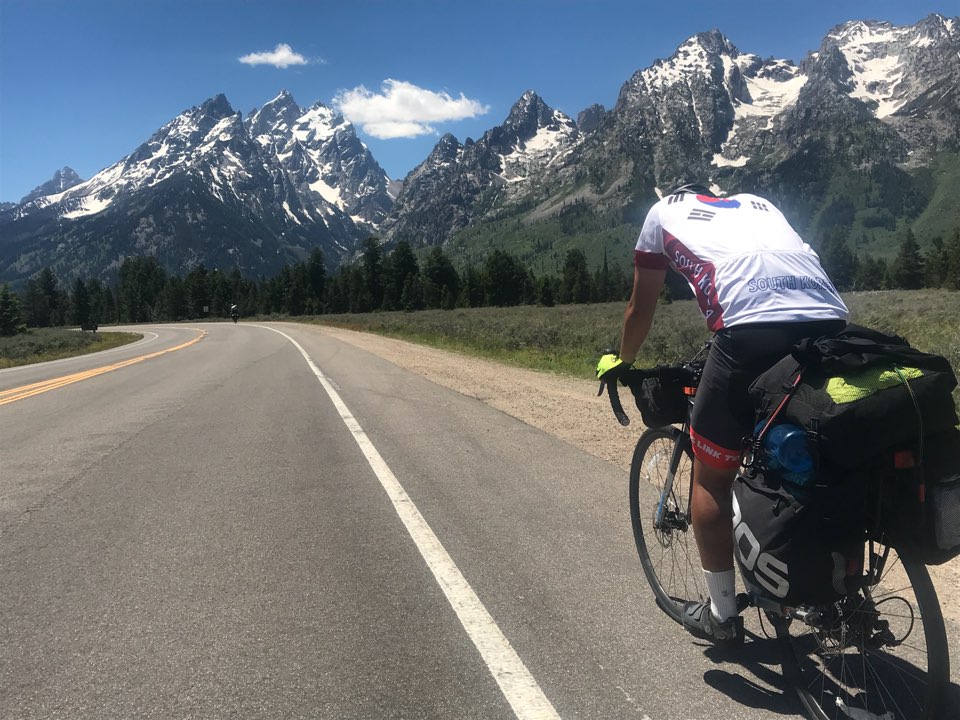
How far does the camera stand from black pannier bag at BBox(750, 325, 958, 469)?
2072mm

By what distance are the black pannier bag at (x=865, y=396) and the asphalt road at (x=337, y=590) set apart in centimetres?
129

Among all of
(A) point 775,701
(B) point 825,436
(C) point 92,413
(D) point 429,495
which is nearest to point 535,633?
(A) point 775,701

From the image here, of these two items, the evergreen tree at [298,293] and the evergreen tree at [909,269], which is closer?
the evergreen tree at [909,269]

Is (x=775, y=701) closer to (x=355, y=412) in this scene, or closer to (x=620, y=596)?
(x=620, y=596)

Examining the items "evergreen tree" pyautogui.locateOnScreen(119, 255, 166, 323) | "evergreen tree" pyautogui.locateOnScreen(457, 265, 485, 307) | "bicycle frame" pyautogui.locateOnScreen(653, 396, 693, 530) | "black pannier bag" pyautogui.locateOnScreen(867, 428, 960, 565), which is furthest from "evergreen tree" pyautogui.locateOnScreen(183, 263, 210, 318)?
"black pannier bag" pyautogui.locateOnScreen(867, 428, 960, 565)

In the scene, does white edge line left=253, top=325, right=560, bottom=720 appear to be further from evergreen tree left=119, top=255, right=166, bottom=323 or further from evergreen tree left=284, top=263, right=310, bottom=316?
evergreen tree left=119, top=255, right=166, bottom=323

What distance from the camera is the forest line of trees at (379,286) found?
9844 centimetres

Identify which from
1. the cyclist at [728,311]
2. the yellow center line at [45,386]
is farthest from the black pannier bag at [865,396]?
the yellow center line at [45,386]

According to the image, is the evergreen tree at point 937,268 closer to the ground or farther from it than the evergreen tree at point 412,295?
farther from it

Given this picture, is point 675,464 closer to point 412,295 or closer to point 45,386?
point 45,386

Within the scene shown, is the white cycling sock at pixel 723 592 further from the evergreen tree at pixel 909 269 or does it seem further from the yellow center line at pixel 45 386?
the evergreen tree at pixel 909 269

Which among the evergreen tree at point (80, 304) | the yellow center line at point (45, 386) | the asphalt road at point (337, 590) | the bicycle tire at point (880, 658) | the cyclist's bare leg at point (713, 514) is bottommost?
the asphalt road at point (337, 590)

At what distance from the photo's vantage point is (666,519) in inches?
141

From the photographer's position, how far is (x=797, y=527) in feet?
7.09
